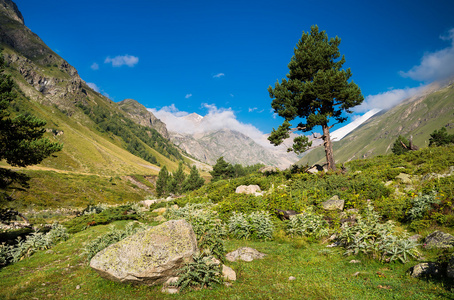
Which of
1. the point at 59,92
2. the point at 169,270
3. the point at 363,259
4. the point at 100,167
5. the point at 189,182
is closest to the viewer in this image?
the point at 169,270

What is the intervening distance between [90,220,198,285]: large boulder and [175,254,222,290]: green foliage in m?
0.26

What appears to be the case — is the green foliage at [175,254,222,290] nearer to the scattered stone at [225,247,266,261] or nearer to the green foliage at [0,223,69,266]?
the scattered stone at [225,247,266,261]

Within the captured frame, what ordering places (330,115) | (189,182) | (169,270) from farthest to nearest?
(189,182) < (330,115) < (169,270)

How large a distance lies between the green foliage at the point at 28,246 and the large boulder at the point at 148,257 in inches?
336

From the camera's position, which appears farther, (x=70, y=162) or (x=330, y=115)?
(x=70, y=162)

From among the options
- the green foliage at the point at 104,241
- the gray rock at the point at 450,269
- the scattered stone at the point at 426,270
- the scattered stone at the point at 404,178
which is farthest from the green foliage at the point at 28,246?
the scattered stone at the point at 404,178

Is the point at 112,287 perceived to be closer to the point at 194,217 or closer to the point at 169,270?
the point at 169,270

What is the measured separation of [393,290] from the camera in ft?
20.5

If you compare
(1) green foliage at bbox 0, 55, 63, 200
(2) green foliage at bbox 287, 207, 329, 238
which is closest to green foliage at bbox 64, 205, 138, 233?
(1) green foliage at bbox 0, 55, 63, 200

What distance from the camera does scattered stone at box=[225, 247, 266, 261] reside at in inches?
388

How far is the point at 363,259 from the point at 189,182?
172 feet

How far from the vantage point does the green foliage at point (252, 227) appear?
1302 cm

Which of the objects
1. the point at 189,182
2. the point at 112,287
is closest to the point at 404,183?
the point at 112,287

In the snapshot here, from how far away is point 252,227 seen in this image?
43.9 ft
